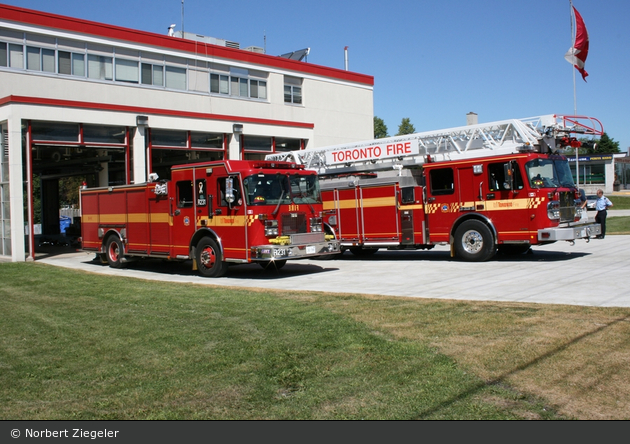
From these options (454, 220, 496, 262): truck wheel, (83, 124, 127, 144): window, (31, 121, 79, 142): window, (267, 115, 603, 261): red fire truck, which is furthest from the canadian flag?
(31, 121, 79, 142): window

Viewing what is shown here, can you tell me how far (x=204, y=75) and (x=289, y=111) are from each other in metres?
4.64

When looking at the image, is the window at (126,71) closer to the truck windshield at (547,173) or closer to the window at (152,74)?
the window at (152,74)

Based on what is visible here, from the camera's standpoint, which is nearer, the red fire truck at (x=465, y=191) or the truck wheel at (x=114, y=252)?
the red fire truck at (x=465, y=191)

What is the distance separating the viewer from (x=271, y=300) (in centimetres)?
989

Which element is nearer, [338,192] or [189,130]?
[338,192]

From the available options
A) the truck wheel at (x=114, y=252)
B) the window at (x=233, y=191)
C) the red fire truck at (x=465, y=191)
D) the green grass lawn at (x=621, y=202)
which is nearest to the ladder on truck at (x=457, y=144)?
the red fire truck at (x=465, y=191)

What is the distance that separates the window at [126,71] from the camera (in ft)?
75.6

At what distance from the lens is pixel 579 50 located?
959 inches

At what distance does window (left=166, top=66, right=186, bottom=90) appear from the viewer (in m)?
24.5

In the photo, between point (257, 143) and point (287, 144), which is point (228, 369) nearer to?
point (257, 143)

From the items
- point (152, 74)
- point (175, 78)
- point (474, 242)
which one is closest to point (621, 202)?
point (175, 78)

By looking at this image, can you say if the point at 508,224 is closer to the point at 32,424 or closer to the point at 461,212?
the point at 461,212

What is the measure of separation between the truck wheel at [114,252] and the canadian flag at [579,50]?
62.0ft

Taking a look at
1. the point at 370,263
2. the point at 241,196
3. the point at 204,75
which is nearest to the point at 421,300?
the point at 241,196
